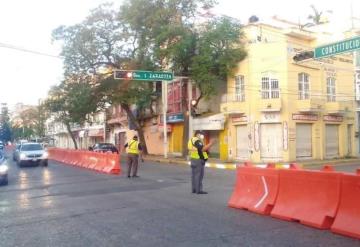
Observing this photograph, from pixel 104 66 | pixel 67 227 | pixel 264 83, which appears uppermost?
pixel 104 66

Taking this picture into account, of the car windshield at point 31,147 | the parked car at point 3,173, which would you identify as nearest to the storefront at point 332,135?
the car windshield at point 31,147

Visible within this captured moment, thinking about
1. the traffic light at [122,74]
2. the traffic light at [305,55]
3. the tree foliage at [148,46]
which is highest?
the tree foliage at [148,46]

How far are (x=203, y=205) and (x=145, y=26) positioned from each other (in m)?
27.8

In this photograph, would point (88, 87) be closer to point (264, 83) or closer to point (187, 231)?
point (264, 83)

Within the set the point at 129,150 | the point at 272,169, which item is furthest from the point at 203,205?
the point at 129,150

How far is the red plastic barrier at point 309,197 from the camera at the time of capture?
8.25 m

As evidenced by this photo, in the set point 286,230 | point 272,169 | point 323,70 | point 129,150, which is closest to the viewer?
point 286,230

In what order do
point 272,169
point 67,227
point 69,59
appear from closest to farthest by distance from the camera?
point 67,227, point 272,169, point 69,59

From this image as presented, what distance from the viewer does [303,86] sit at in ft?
115

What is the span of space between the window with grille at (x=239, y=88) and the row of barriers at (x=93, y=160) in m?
12.1

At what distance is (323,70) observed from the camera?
36.5 meters

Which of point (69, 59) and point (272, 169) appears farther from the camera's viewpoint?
point (69, 59)

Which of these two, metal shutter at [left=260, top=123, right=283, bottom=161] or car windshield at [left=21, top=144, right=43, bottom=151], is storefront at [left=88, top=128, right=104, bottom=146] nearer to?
car windshield at [left=21, top=144, right=43, bottom=151]

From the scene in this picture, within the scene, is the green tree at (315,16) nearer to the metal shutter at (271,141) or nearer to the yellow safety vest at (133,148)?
the metal shutter at (271,141)
